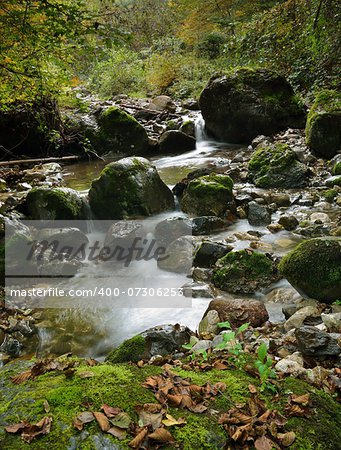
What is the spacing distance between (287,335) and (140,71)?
21496 mm

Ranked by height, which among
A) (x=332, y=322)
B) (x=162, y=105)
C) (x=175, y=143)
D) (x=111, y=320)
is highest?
(x=162, y=105)

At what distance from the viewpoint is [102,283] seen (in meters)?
5.63

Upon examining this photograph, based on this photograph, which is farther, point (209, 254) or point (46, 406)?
point (209, 254)

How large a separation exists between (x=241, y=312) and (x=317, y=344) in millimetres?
1074

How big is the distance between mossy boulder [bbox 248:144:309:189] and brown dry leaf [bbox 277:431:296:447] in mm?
7013

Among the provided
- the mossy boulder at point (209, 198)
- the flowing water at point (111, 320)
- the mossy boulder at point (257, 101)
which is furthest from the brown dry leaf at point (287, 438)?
the mossy boulder at point (257, 101)

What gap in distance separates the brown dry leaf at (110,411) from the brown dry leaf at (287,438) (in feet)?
2.38

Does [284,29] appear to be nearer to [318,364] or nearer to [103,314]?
[103,314]

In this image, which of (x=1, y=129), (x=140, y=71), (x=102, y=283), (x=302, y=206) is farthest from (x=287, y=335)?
(x=140, y=71)

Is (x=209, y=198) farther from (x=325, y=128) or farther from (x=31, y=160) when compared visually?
(x=31, y=160)

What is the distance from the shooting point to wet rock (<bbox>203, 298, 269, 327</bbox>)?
12.3ft

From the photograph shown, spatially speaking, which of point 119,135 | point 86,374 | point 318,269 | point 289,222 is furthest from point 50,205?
point 119,135

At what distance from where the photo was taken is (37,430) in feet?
5.11

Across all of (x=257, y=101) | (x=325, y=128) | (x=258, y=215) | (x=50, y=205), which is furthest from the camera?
(x=257, y=101)
